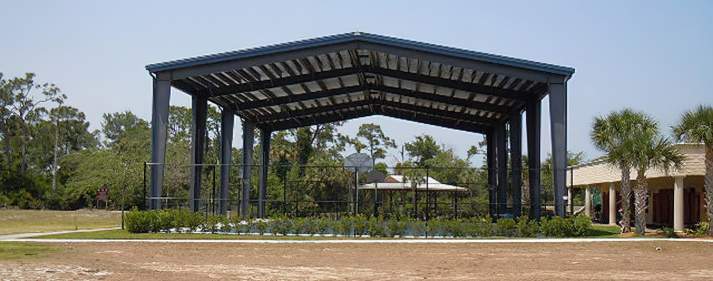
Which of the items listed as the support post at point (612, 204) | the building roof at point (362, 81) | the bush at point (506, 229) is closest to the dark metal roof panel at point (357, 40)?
the building roof at point (362, 81)

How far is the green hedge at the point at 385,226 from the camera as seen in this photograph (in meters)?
30.5

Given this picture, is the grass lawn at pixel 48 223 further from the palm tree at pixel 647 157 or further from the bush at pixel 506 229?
the palm tree at pixel 647 157

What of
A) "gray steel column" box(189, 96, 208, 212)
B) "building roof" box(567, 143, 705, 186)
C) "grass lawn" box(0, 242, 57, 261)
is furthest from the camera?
"gray steel column" box(189, 96, 208, 212)

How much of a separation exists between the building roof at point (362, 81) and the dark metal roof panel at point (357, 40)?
0.04 m

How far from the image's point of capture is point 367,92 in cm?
4378

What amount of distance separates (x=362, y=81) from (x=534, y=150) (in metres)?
8.84

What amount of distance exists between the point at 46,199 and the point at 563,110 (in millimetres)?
58605

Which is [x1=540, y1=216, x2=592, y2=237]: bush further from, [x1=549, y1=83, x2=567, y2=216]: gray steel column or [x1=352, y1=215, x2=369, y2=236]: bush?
[x1=352, y1=215, x2=369, y2=236]: bush

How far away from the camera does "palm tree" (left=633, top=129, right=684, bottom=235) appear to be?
102 feet

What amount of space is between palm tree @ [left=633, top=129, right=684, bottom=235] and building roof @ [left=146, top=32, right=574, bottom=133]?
3788mm

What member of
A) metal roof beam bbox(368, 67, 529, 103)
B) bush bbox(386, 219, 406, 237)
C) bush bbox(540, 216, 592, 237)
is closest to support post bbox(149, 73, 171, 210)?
bush bbox(386, 219, 406, 237)

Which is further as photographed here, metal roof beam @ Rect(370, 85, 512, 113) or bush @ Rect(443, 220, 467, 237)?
metal roof beam @ Rect(370, 85, 512, 113)

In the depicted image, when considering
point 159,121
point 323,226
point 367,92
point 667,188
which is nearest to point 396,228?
point 323,226

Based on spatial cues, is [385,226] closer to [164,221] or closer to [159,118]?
[164,221]
